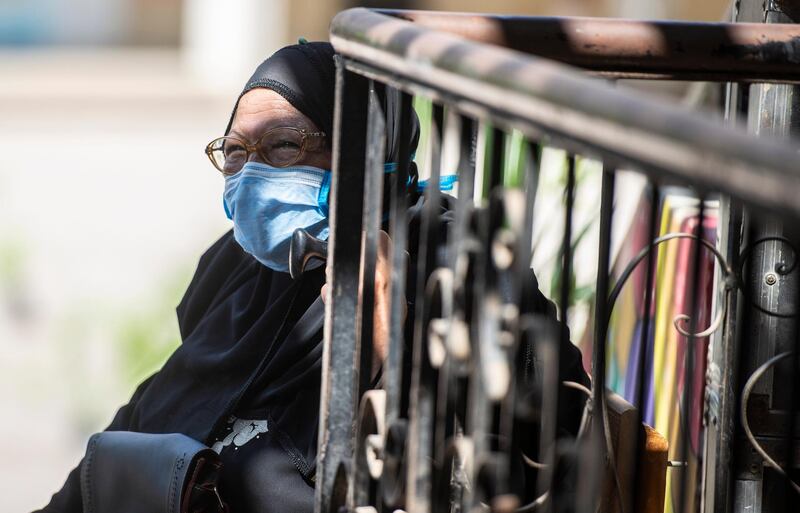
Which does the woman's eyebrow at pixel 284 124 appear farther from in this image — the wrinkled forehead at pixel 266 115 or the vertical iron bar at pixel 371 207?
the vertical iron bar at pixel 371 207

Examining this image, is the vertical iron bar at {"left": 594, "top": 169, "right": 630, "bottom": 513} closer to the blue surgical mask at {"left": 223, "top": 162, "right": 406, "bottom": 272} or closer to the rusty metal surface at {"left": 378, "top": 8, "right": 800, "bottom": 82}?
the rusty metal surface at {"left": 378, "top": 8, "right": 800, "bottom": 82}

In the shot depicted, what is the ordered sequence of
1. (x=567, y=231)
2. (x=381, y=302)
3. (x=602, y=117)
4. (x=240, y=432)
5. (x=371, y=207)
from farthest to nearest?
1. (x=240, y=432)
2. (x=381, y=302)
3. (x=371, y=207)
4. (x=567, y=231)
5. (x=602, y=117)

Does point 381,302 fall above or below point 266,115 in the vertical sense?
below

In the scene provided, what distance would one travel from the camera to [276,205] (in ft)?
9.52

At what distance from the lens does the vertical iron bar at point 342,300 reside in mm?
2045

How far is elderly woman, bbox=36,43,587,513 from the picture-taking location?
2762mm

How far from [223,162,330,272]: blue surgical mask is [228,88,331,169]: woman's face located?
0.09 ft

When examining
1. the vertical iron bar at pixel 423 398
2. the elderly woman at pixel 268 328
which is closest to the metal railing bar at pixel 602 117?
the vertical iron bar at pixel 423 398

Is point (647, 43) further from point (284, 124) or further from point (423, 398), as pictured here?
point (284, 124)

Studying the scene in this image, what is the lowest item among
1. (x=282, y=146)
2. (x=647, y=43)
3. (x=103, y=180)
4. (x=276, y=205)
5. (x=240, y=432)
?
(x=103, y=180)

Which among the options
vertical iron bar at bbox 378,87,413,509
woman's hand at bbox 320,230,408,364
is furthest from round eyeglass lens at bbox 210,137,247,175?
vertical iron bar at bbox 378,87,413,509

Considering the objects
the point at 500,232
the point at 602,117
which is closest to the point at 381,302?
the point at 500,232

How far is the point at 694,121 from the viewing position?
44.8 inches

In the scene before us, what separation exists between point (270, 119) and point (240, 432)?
66 centimetres
